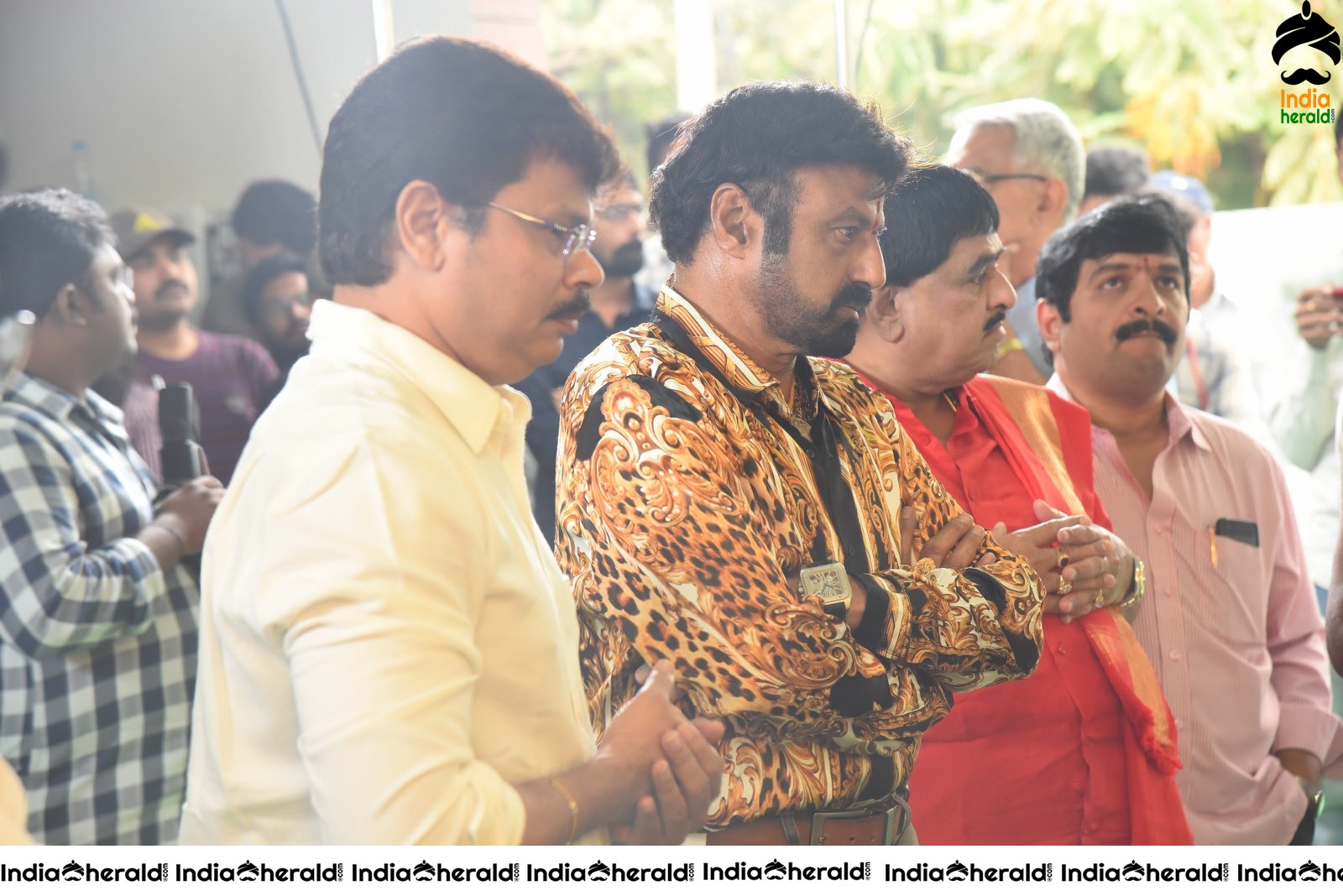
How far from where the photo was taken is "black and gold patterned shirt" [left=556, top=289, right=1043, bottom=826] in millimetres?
1263

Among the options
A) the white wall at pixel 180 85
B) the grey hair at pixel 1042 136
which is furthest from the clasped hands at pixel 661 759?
the grey hair at pixel 1042 136

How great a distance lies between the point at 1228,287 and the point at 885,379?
0.67 m

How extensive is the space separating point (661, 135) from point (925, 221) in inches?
15.1

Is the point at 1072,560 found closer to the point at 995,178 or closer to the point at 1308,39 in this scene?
the point at 995,178

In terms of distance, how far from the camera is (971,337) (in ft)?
5.55

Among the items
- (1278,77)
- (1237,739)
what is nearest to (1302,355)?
(1278,77)

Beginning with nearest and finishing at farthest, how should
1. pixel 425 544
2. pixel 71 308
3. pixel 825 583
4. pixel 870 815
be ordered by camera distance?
1. pixel 425 544
2. pixel 825 583
3. pixel 870 815
4. pixel 71 308

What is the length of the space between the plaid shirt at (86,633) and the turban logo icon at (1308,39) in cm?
180

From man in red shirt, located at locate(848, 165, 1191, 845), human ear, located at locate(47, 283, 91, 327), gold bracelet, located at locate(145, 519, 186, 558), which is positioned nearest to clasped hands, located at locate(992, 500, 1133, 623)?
man in red shirt, located at locate(848, 165, 1191, 845)

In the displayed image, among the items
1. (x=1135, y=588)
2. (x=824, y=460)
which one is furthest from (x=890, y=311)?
(x=1135, y=588)

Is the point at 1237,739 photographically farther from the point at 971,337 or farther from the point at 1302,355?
the point at 971,337

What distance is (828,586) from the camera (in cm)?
134

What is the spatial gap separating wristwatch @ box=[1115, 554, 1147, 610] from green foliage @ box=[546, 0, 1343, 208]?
26.4 inches

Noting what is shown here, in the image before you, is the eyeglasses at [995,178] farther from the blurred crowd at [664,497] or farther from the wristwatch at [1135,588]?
the wristwatch at [1135,588]
